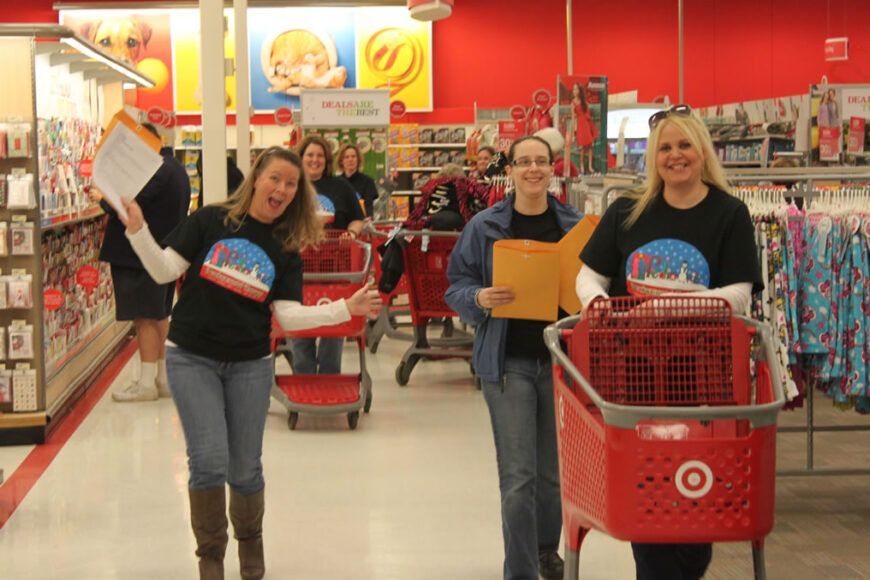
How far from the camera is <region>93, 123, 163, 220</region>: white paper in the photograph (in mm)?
3363

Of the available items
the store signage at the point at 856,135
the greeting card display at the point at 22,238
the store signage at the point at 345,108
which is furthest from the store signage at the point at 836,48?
the greeting card display at the point at 22,238

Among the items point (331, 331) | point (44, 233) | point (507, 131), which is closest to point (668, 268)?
point (331, 331)

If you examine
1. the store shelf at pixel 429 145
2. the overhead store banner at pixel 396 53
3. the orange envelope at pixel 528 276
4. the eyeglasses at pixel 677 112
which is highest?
the overhead store banner at pixel 396 53

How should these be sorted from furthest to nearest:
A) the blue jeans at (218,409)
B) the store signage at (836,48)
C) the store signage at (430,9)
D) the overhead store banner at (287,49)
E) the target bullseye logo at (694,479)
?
the overhead store banner at (287,49), the store signage at (836,48), the store signage at (430,9), the blue jeans at (218,409), the target bullseye logo at (694,479)

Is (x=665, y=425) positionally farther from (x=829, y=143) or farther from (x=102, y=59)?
(x=829, y=143)

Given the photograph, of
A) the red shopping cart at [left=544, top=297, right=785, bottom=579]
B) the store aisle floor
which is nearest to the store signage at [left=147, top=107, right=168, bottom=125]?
the store aisle floor

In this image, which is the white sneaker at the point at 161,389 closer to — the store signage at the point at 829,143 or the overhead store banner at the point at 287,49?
the store signage at the point at 829,143

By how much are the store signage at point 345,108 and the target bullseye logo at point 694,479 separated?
8722 mm

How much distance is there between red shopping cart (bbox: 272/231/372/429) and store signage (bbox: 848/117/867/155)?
499 centimetres

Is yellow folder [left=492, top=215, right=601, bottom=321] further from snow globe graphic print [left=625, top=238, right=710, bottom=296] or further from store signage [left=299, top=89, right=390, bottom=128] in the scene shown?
store signage [left=299, top=89, right=390, bottom=128]

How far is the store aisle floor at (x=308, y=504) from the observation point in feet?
13.6

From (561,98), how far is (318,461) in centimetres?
270

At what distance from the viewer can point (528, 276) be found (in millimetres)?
3357

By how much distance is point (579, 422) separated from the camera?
2506 mm
